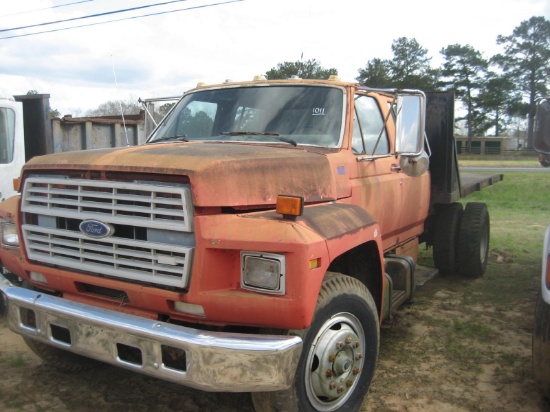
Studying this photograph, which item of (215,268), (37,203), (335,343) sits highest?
(37,203)

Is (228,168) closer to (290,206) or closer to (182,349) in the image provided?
(290,206)

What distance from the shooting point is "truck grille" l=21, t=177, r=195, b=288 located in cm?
273

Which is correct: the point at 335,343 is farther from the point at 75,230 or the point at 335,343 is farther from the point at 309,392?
the point at 75,230

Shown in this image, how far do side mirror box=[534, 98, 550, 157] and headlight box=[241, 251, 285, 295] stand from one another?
2162 mm

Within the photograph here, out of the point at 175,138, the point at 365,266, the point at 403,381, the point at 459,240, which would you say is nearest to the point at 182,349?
the point at 365,266

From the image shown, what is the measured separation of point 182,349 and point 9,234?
1735 millimetres

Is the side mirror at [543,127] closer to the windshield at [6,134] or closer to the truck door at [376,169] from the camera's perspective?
the truck door at [376,169]

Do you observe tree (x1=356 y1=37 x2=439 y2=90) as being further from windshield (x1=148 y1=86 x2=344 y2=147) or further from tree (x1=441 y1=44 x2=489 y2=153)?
windshield (x1=148 y1=86 x2=344 y2=147)

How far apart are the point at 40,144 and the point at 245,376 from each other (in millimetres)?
6119

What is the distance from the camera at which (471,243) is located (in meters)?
6.57

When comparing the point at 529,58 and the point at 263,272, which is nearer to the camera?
the point at 263,272

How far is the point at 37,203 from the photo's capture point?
3297 mm

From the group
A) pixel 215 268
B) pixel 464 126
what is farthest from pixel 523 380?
pixel 464 126


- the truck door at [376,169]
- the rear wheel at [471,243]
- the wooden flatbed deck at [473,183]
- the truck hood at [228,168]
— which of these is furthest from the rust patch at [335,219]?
the wooden flatbed deck at [473,183]
